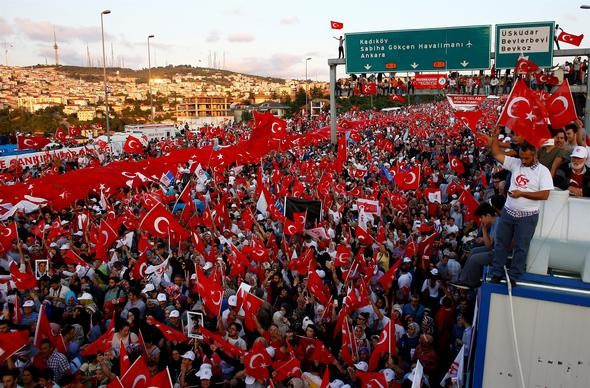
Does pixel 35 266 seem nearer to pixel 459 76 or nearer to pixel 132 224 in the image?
pixel 132 224

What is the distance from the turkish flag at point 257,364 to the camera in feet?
18.7

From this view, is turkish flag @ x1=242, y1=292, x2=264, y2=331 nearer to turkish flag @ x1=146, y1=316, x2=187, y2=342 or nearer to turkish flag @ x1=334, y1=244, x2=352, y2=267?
turkish flag @ x1=146, y1=316, x2=187, y2=342

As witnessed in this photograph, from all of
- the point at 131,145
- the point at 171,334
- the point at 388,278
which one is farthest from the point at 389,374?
the point at 131,145

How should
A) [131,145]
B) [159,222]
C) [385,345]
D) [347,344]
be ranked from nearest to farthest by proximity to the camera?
[385,345] → [347,344] → [159,222] → [131,145]

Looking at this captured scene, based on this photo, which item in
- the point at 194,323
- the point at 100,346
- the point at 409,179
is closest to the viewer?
the point at 100,346

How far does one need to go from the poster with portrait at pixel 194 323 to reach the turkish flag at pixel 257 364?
956 millimetres

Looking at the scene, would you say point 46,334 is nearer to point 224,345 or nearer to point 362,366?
point 224,345

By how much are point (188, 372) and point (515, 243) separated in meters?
4.07

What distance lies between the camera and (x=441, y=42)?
22344 millimetres

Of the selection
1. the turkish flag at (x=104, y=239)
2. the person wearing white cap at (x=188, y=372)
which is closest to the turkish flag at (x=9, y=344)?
the person wearing white cap at (x=188, y=372)

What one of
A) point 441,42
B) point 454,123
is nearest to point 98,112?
point 454,123

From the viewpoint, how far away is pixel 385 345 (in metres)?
5.94

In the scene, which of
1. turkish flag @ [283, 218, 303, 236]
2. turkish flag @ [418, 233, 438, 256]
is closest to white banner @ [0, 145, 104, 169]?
turkish flag @ [283, 218, 303, 236]

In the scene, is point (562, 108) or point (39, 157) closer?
point (562, 108)
